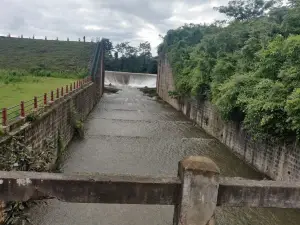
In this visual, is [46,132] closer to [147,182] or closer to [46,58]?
[147,182]

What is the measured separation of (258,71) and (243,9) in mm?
13192

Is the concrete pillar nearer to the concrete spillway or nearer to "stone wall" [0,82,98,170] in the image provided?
"stone wall" [0,82,98,170]

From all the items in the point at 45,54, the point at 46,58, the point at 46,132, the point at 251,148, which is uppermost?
the point at 45,54

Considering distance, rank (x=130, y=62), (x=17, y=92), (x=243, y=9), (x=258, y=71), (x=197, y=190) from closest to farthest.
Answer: (x=197, y=190)
(x=258, y=71)
(x=17, y=92)
(x=243, y=9)
(x=130, y=62)

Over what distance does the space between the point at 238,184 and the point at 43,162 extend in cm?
638

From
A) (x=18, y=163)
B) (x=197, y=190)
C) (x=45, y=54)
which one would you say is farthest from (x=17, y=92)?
(x=45, y=54)

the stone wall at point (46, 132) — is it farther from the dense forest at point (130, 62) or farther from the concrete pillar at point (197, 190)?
the dense forest at point (130, 62)

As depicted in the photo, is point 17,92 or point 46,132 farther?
point 17,92

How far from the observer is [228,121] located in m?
14.6

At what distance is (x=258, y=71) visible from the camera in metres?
11.5

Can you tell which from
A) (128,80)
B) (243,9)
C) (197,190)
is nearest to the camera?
(197,190)

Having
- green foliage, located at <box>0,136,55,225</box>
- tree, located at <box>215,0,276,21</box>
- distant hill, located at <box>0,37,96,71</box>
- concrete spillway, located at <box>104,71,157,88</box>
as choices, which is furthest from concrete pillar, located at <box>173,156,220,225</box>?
concrete spillway, located at <box>104,71,157,88</box>

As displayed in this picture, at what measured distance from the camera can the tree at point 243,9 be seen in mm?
A: 22438

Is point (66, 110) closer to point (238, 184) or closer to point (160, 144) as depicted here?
point (160, 144)
